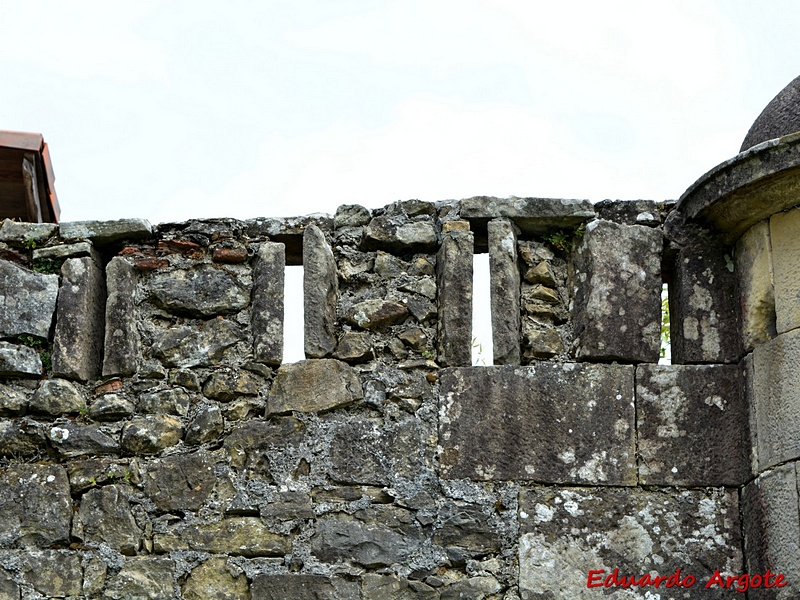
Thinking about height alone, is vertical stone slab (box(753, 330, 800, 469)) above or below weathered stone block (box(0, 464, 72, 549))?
above

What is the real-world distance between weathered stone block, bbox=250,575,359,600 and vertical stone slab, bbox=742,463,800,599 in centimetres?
138

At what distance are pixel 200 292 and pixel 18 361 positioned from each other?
0.73 meters

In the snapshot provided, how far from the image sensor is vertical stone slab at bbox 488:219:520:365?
4.29 meters

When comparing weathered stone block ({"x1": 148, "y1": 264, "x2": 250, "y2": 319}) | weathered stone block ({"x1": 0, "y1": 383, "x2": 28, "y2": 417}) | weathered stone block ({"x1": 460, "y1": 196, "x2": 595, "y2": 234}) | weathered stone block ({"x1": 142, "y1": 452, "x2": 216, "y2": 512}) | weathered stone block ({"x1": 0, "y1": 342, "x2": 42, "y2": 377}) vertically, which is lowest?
weathered stone block ({"x1": 142, "y1": 452, "x2": 216, "y2": 512})

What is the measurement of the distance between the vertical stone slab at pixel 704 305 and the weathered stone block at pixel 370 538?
1.17 metres

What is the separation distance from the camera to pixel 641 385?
4.23 meters

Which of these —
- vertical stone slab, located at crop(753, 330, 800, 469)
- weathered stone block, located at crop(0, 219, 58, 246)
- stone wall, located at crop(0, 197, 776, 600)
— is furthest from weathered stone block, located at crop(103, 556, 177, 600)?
vertical stone slab, located at crop(753, 330, 800, 469)

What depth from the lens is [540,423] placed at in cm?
421

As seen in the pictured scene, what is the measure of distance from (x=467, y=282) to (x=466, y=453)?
0.64 metres

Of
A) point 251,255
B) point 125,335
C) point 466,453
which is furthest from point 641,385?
point 125,335

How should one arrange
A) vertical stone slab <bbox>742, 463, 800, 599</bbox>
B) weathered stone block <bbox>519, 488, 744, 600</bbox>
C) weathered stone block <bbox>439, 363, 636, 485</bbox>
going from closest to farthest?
vertical stone slab <bbox>742, 463, 800, 599</bbox> < weathered stone block <bbox>519, 488, 744, 600</bbox> < weathered stone block <bbox>439, 363, 636, 485</bbox>

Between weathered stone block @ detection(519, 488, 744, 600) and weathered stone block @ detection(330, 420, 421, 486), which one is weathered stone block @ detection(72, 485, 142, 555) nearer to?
weathered stone block @ detection(330, 420, 421, 486)

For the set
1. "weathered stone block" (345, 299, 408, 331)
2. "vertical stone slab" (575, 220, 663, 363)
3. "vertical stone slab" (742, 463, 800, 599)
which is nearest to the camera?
"vertical stone slab" (742, 463, 800, 599)

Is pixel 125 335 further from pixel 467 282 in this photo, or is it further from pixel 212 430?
pixel 467 282
